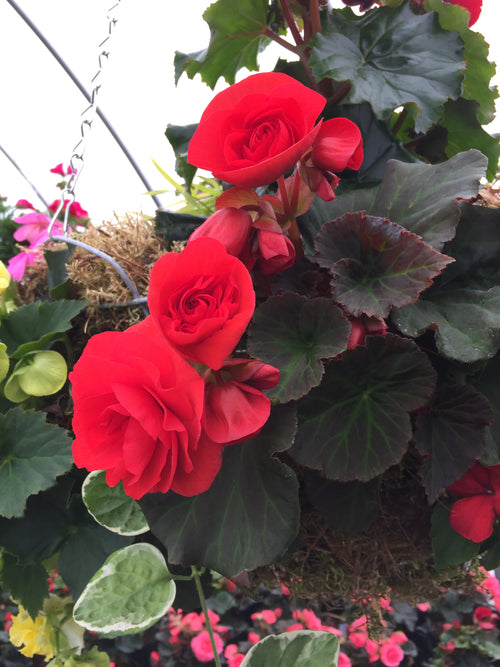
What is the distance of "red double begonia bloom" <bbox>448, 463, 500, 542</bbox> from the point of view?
503 mm

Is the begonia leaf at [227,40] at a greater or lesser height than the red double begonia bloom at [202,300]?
greater

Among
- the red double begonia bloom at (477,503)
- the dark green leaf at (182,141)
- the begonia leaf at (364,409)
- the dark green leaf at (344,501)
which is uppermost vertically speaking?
the dark green leaf at (182,141)

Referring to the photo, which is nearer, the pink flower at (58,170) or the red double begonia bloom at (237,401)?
the red double begonia bloom at (237,401)

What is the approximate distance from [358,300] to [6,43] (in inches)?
99.0

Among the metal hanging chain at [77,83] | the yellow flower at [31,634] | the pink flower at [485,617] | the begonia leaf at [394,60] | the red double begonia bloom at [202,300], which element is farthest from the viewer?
the pink flower at [485,617]

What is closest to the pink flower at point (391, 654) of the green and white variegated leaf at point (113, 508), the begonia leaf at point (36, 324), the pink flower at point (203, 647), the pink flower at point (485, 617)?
the pink flower at point (485, 617)

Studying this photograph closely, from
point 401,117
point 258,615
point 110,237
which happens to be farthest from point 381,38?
point 258,615

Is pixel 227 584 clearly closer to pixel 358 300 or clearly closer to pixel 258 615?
pixel 258 615

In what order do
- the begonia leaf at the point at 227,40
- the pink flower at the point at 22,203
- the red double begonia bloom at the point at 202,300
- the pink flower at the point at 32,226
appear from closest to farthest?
the red double begonia bloom at the point at 202,300, the begonia leaf at the point at 227,40, the pink flower at the point at 32,226, the pink flower at the point at 22,203

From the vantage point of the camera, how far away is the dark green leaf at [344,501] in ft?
1.70

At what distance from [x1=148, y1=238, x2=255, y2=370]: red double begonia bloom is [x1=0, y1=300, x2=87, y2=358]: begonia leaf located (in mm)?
283

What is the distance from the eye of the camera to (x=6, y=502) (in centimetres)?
53

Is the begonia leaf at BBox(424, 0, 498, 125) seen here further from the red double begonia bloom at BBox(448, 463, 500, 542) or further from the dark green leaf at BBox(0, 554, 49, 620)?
the dark green leaf at BBox(0, 554, 49, 620)

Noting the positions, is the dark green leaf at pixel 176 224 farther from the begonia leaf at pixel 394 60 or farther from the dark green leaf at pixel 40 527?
the dark green leaf at pixel 40 527
